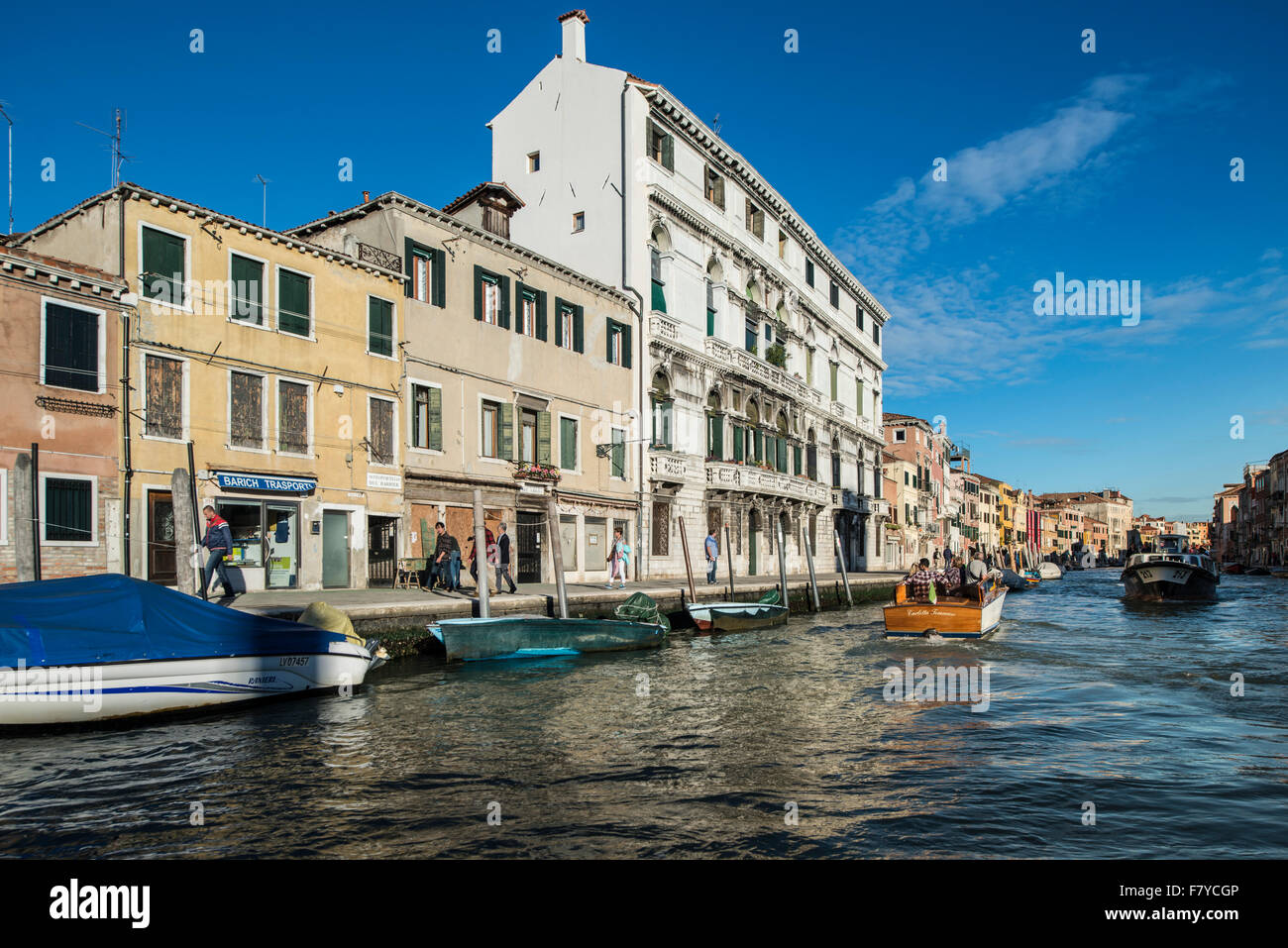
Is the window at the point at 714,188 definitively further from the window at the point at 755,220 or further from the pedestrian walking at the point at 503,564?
the pedestrian walking at the point at 503,564

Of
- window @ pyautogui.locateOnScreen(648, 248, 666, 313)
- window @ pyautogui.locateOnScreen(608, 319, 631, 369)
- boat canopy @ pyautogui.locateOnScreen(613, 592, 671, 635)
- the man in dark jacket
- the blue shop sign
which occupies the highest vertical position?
window @ pyautogui.locateOnScreen(648, 248, 666, 313)

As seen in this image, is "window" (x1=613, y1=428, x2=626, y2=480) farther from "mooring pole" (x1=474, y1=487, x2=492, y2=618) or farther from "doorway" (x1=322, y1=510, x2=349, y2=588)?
"mooring pole" (x1=474, y1=487, x2=492, y2=618)

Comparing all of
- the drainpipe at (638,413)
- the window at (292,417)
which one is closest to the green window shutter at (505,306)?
the drainpipe at (638,413)

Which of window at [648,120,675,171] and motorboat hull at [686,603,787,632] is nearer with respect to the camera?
motorboat hull at [686,603,787,632]

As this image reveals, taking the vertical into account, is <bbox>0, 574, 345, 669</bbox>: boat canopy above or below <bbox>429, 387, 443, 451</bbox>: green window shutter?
below

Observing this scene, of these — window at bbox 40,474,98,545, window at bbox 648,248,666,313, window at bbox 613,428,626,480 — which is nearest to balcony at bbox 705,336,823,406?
window at bbox 648,248,666,313

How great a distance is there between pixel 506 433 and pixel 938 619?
11518 mm

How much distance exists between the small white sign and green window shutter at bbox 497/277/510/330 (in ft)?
17.4

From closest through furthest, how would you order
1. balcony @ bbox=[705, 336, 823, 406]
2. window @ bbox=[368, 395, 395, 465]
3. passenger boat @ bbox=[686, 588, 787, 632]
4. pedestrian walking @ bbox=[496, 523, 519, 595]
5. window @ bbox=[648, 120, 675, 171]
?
pedestrian walking @ bbox=[496, 523, 519, 595], window @ bbox=[368, 395, 395, 465], passenger boat @ bbox=[686, 588, 787, 632], window @ bbox=[648, 120, 675, 171], balcony @ bbox=[705, 336, 823, 406]

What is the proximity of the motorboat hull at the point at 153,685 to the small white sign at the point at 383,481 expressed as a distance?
818cm

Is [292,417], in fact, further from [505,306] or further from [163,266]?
[505,306]

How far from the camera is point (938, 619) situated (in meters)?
17.4

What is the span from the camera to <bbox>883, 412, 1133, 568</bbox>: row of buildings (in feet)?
190
